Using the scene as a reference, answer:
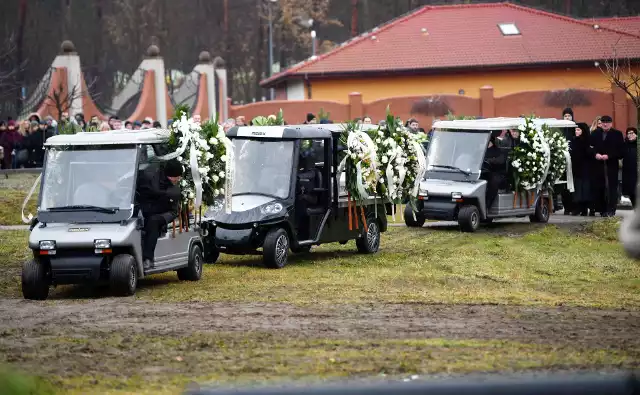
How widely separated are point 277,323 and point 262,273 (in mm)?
5189

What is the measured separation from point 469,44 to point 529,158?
1504 inches

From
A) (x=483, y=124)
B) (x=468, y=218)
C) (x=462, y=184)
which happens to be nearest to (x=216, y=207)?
(x=468, y=218)

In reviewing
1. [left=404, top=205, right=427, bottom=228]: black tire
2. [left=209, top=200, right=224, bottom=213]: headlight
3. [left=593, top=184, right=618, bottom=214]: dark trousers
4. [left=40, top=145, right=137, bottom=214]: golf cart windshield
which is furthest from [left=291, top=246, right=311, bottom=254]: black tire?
[left=593, top=184, right=618, bottom=214]: dark trousers

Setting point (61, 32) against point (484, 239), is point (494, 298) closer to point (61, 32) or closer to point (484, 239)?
point (484, 239)

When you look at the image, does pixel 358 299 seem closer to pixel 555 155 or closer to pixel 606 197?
pixel 555 155

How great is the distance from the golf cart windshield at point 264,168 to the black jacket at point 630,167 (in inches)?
444

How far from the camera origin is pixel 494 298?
1483cm

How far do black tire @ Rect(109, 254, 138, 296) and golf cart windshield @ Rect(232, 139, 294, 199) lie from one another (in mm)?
3994

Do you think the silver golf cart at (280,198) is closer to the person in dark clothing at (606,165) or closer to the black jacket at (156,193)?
the black jacket at (156,193)

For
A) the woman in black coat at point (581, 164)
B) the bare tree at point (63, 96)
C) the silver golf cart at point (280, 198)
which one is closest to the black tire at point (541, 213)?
the woman in black coat at point (581, 164)

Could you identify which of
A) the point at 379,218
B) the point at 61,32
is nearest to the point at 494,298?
the point at 379,218

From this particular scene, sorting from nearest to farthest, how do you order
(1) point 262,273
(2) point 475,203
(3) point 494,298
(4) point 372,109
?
1. (3) point 494,298
2. (1) point 262,273
3. (2) point 475,203
4. (4) point 372,109

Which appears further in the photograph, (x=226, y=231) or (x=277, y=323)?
(x=226, y=231)

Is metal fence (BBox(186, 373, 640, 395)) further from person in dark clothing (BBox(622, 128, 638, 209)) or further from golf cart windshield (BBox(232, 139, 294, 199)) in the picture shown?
person in dark clothing (BBox(622, 128, 638, 209))
